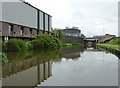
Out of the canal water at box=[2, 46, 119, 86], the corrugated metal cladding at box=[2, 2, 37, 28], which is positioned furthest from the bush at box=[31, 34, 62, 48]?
the canal water at box=[2, 46, 119, 86]

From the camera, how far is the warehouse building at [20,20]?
2808 cm

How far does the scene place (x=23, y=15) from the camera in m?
34.2

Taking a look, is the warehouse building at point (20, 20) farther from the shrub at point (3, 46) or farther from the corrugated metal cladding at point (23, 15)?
the shrub at point (3, 46)

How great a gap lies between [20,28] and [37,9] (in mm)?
10308

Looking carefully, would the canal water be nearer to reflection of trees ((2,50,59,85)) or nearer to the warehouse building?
reflection of trees ((2,50,59,85))

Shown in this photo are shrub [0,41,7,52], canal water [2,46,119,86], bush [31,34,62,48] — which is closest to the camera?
canal water [2,46,119,86]

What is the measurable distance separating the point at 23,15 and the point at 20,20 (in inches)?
65.4

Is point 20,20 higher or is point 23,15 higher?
point 23,15

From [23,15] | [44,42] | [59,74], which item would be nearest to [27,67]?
[59,74]

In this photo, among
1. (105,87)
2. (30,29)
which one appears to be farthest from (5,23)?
(105,87)

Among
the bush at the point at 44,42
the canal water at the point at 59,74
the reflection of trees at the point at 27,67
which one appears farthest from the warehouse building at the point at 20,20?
the canal water at the point at 59,74

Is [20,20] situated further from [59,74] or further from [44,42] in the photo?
[59,74]

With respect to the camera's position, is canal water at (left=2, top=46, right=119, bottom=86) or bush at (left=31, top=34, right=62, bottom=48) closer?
canal water at (left=2, top=46, right=119, bottom=86)

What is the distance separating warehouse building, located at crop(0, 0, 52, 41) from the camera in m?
28.1
